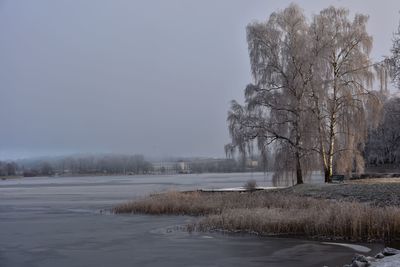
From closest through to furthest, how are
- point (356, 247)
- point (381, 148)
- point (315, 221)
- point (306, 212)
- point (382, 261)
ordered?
point (382, 261)
point (356, 247)
point (315, 221)
point (306, 212)
point (381, 148)

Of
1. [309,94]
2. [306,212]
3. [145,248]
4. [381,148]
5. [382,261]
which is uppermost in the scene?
[309,94]

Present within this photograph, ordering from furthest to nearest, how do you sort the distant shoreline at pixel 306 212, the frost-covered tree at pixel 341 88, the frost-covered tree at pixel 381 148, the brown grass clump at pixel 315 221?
the frost-covered tree at pixel 381 148
the frost-covered tree at pixel 341 88
the distant shoreline at pixel 306 212
the brown grass clump at pixel 315 221

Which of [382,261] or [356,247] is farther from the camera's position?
[356,247]

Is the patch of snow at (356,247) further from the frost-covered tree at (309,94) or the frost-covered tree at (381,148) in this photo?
the frost-covered tree at (381,148)

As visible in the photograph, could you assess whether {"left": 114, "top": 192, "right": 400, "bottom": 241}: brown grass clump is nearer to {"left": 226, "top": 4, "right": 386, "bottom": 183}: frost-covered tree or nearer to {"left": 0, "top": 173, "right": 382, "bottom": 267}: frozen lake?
{"left": 0, "top": 173, "right": 382, "bottom": 267}: frozen lake

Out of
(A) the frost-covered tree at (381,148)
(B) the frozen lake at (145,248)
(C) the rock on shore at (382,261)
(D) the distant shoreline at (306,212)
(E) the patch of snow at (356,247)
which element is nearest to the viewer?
(C) the rock on shore at (382,261)

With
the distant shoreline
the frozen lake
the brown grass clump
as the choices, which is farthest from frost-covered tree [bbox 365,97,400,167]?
the frozen lake

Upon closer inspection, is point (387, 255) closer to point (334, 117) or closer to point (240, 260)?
point (240, 260)

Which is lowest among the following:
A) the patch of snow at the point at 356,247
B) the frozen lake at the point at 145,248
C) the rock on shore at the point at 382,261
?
the frozen lake at the point at 145,248

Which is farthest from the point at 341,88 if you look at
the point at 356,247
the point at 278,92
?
the point at 356,247

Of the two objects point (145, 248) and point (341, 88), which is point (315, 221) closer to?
point (145, 248)

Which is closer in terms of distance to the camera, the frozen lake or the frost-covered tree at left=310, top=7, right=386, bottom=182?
the frozen lake

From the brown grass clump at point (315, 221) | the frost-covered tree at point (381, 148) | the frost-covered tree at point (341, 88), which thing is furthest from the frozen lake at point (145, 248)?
the frost-covered tree at point (381, 148)

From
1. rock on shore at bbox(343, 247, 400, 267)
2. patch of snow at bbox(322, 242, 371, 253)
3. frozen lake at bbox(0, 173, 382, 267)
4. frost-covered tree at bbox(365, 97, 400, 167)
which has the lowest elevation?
frozen lake at bbox(0, 173, 382, 267)
